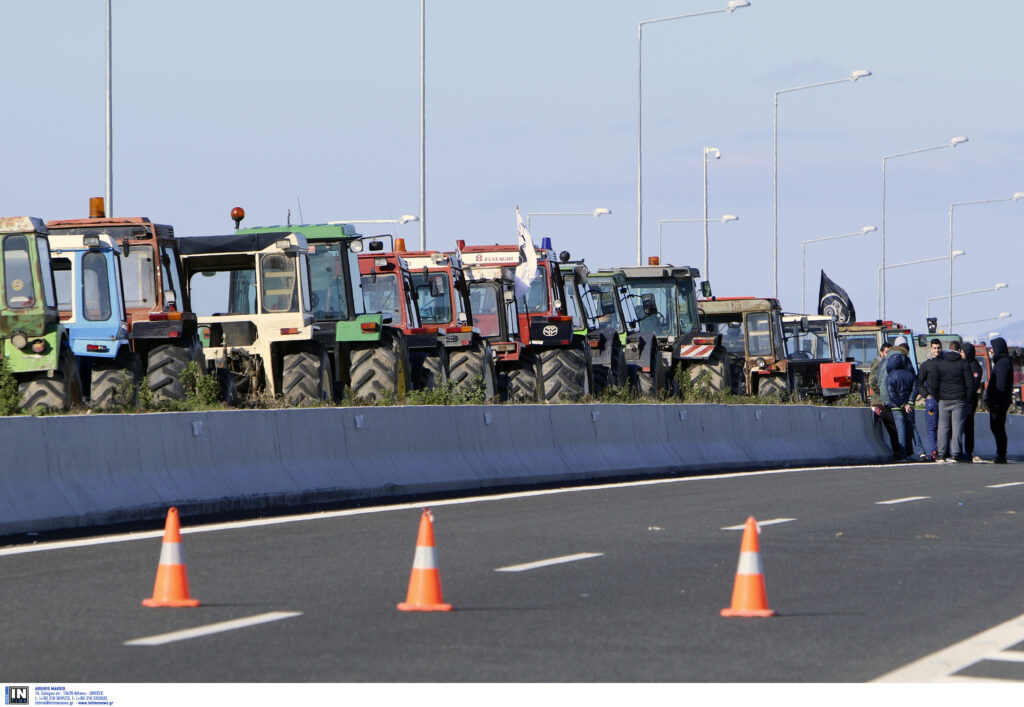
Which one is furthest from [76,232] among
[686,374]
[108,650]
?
[686,374]

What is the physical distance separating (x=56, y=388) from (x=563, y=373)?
1271 cm

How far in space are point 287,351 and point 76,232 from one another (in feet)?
9.96

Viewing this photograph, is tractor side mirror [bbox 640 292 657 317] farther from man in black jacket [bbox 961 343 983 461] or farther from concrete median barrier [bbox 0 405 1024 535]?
man in black jacket [bbox 961 343 983 461]

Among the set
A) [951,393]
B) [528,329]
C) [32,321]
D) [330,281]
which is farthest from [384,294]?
[32,321]

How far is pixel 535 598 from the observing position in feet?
32.4

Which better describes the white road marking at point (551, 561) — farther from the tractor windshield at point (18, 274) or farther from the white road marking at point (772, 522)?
the tractor windshield at point (18, 274)

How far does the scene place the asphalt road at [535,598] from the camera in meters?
7.61

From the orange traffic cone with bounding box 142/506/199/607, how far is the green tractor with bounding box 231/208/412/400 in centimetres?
1411

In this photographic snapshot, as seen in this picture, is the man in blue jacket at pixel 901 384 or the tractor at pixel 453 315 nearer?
the tractor at pixel 453 315

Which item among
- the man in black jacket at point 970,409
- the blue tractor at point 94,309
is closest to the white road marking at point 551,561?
the blue tractor at point 94,309

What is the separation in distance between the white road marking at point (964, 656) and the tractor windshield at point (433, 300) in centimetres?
1896

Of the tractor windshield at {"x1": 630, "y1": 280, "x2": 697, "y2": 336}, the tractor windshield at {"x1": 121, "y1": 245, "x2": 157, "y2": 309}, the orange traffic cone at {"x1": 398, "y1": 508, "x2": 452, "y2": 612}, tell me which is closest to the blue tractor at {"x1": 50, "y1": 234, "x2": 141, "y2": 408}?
the tractor windshield at {"x1": 121, "y1": 245, "x2": 157, "y2": 309}

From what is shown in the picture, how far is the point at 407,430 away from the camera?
61.6ft

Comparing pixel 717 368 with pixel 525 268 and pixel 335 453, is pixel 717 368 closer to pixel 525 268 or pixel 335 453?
pixel 525 268
